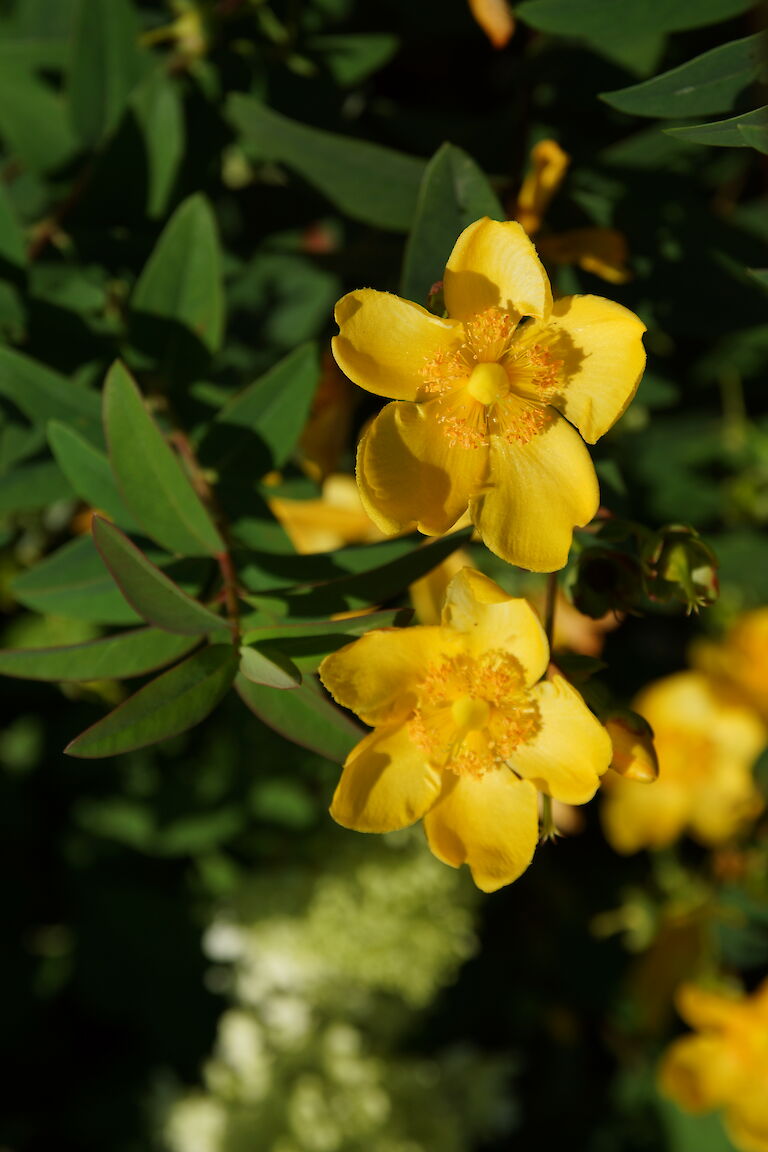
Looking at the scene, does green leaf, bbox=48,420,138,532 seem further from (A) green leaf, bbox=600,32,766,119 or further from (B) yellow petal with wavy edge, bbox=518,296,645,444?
(A) green leaf, bbox=600,32,766,119

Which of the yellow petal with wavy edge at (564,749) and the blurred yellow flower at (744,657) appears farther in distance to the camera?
the blurred yellow flower at (744,657)

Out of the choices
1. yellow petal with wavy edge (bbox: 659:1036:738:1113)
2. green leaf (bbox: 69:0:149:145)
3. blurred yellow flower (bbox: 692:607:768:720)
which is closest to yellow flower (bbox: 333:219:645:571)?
green leaf (bbox: 69:0:149:145)

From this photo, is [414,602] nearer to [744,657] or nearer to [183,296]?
[183,296]

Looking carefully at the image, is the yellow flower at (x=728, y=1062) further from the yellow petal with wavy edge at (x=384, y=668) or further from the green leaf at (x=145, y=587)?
the green leaf at (x=145, y=587)

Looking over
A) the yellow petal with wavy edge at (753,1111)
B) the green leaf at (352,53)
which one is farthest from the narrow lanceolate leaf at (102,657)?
the yellow petal with wavy edge at (753,1111)

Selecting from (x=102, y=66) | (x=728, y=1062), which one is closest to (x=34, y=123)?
(x=102, y=66)

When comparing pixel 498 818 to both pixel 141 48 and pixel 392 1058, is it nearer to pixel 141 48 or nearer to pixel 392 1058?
pixel 141 48

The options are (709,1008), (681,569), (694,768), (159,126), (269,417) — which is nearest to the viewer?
(681,569)
